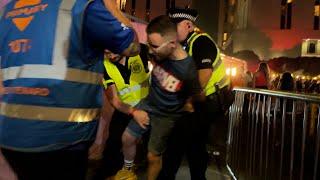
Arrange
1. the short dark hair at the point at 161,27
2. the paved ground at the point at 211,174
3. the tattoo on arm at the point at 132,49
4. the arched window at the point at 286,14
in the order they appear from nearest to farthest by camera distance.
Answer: the tattoo on arm at the point at 132,49 → the short dark hair at the point at 161,27 → the paved ground at the point at 211,174 → the arched window at the point at 286,14

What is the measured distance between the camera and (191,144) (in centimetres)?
483

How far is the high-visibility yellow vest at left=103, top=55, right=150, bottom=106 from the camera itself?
5.19m

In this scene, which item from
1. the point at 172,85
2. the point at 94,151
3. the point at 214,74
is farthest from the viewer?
the point at 214,74

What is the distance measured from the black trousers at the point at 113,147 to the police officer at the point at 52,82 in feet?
11.1

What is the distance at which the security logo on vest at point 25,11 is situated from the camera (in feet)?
7.57

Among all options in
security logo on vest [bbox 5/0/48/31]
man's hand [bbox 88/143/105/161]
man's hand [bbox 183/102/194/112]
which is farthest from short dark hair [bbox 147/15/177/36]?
security logo on vest [bbox 5/0/48/31]

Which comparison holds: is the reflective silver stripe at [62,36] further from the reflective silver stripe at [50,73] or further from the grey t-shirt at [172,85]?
the grey t-shirt at [172,85]

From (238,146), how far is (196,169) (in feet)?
5.82

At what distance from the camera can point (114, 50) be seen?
92.6 inches

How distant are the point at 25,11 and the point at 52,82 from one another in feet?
1.32

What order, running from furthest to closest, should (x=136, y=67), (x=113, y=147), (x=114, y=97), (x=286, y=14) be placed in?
1. (x=286, y=14)
2. (x=113, y=147)
3. (x=136, y=67)
4. (x=114, y=97)

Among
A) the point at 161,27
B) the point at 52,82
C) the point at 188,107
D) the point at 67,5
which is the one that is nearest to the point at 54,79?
the point at 52,82

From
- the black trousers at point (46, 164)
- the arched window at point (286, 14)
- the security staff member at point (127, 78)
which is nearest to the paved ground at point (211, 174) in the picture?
the security staff member at point (127, 78)

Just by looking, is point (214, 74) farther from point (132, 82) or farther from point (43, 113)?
point (43, 113)
